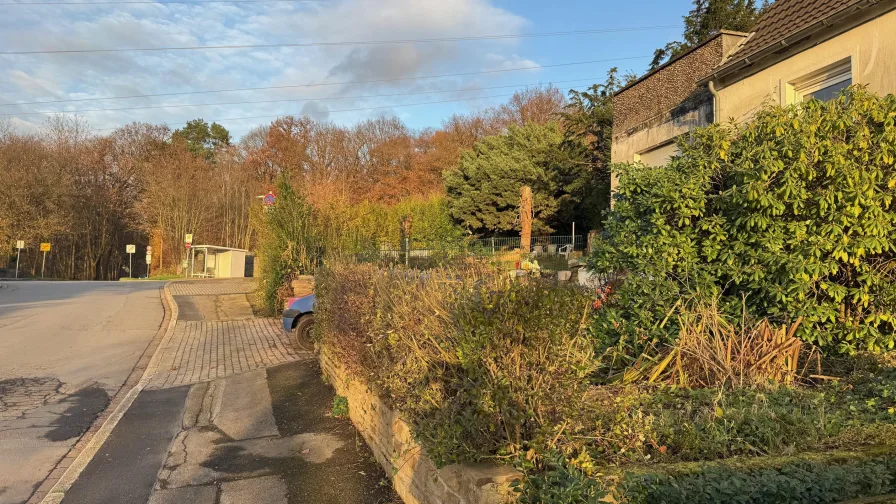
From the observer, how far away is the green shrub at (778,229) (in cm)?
499

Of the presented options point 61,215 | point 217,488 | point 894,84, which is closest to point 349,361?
point 217,488

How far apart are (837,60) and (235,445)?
32.5 feet

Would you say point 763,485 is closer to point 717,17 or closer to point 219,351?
point 219,351

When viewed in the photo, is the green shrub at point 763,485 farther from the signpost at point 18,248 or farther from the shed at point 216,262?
the signpost at point 18,248

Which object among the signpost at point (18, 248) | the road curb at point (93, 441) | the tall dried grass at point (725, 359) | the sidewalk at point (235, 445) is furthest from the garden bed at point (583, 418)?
the signpost at point (18, 248)

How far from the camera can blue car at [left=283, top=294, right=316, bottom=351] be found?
1154 centimetres

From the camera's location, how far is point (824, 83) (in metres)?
9.77

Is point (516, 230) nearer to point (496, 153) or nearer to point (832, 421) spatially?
point (496, 153)

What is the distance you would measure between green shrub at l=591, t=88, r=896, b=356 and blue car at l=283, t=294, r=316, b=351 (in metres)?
6.98

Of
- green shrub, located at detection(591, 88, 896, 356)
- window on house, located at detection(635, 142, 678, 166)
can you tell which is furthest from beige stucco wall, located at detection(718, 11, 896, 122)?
window on house, located at detection(635, 142, 678, 166)

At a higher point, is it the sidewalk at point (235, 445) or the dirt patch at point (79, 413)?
the sidewalk at point (235, 445)

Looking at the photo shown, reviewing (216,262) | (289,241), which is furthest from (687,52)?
(216,262)

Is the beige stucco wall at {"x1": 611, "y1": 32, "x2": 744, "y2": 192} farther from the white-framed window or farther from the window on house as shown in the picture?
the white-framed window

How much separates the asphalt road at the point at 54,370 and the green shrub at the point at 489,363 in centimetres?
352
